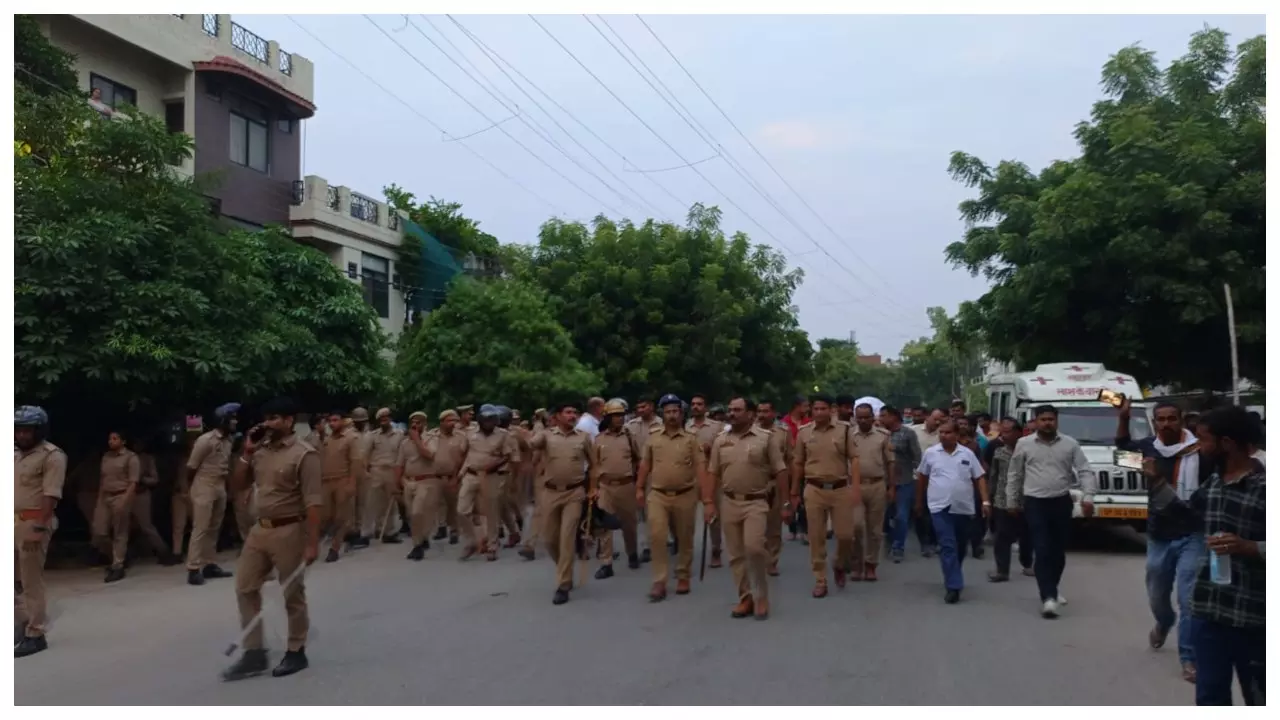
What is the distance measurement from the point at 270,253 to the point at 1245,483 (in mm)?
16419

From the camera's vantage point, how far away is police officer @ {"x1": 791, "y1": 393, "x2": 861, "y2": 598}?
31.5 ft

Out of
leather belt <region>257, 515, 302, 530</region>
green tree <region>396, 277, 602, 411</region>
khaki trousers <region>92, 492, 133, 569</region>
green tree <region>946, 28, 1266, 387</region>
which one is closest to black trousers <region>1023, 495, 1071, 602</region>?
leather belt <region>257, 515, 302, 530</region>

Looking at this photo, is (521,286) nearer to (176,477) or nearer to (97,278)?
(176,477)

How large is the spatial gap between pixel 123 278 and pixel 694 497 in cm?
599

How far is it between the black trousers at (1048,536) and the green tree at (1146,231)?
11.5m

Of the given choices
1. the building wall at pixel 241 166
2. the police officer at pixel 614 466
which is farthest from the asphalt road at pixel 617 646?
the building wall at pixel 241 166

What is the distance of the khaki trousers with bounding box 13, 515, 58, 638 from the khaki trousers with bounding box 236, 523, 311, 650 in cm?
187

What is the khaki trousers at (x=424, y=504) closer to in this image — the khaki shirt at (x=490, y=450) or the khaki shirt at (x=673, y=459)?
the khaki shirt at (x=490, y=450)

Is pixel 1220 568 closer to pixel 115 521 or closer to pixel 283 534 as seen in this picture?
pixel 283 534

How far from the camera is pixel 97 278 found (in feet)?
35.7

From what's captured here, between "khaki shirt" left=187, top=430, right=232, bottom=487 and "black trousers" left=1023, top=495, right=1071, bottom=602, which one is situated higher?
"khaki shirt" left=187, top=430, right=232, bottom=487

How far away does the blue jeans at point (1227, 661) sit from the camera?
4.46 meters

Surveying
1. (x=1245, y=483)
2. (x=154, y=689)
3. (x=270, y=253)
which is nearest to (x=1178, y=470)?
(x=1245, y=483)

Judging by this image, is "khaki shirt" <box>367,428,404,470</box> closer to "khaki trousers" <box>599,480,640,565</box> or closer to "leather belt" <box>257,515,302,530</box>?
"khaki trousers" <box>599,480,640,565</box>
